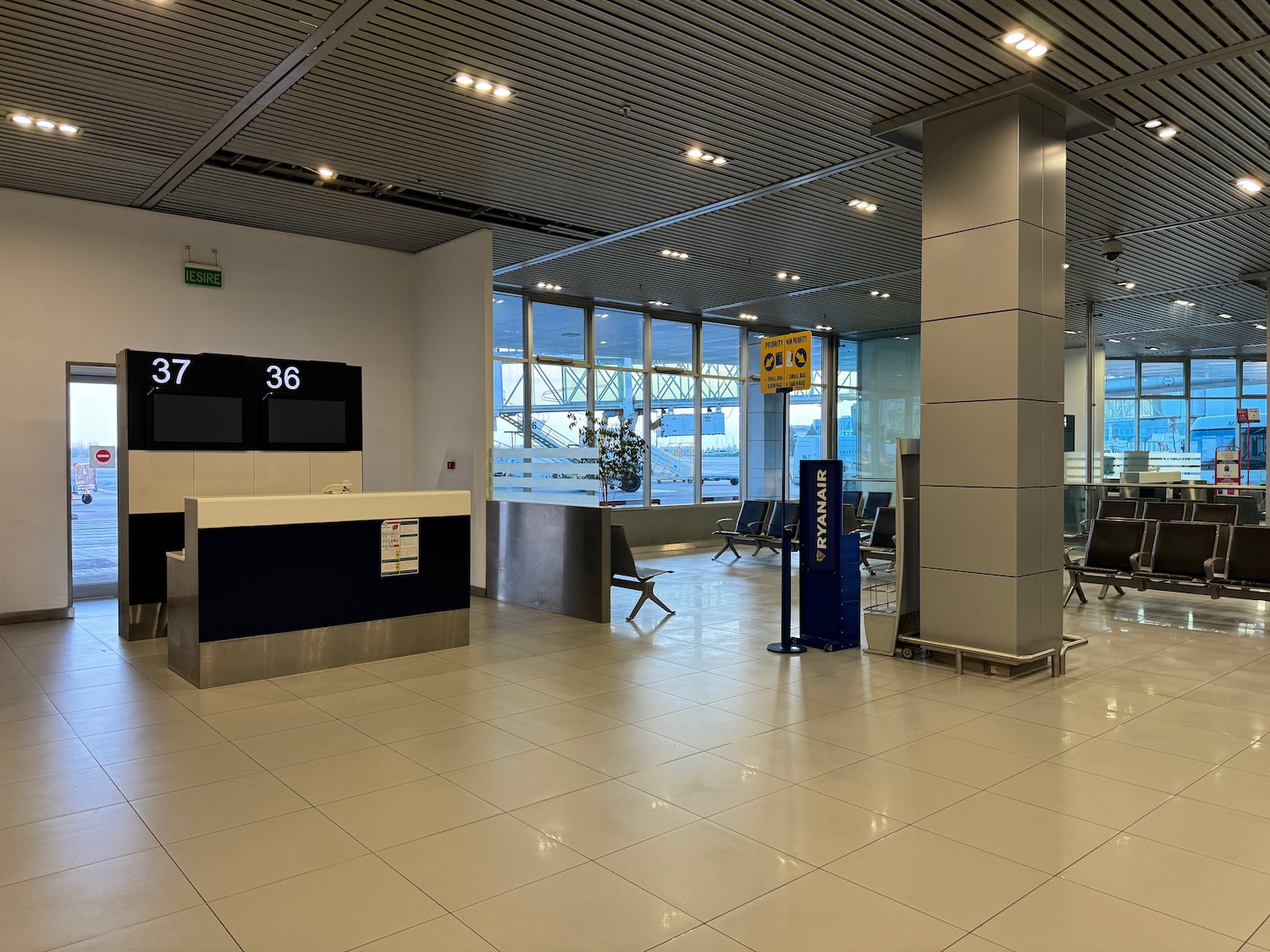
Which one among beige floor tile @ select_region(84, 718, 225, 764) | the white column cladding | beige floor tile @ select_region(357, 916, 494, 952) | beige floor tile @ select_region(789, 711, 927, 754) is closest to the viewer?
beige floor tile @ select_region(357, 916, 494, 952)

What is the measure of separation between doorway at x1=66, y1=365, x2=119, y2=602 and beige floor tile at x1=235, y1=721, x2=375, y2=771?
4794mm

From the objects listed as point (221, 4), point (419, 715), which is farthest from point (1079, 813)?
point (221, 4)

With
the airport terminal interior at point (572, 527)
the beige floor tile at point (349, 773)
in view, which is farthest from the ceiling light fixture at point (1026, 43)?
the beige floor tile at point (349, 773)

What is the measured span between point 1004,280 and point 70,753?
5.95 meters

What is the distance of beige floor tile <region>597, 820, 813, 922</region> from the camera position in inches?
112

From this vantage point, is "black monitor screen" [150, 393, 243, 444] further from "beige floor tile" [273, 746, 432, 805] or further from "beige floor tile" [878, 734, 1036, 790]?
"beige floor tile" [878, 734, 1036, 790]

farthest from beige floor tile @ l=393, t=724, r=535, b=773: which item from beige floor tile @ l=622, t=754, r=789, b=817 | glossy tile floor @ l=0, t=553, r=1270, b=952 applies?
beige floor tile @ l=622, t=754, r=789, b=817

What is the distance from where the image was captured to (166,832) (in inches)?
132

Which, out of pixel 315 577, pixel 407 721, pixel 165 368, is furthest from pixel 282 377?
pixel 407 721

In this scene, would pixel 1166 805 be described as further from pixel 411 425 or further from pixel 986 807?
pixel 411 425

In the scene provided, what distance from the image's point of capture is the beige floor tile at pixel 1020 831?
3.15m

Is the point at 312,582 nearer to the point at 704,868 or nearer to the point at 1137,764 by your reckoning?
the point at 704,868

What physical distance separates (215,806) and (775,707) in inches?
115

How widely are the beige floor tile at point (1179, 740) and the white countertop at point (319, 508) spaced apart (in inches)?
181
